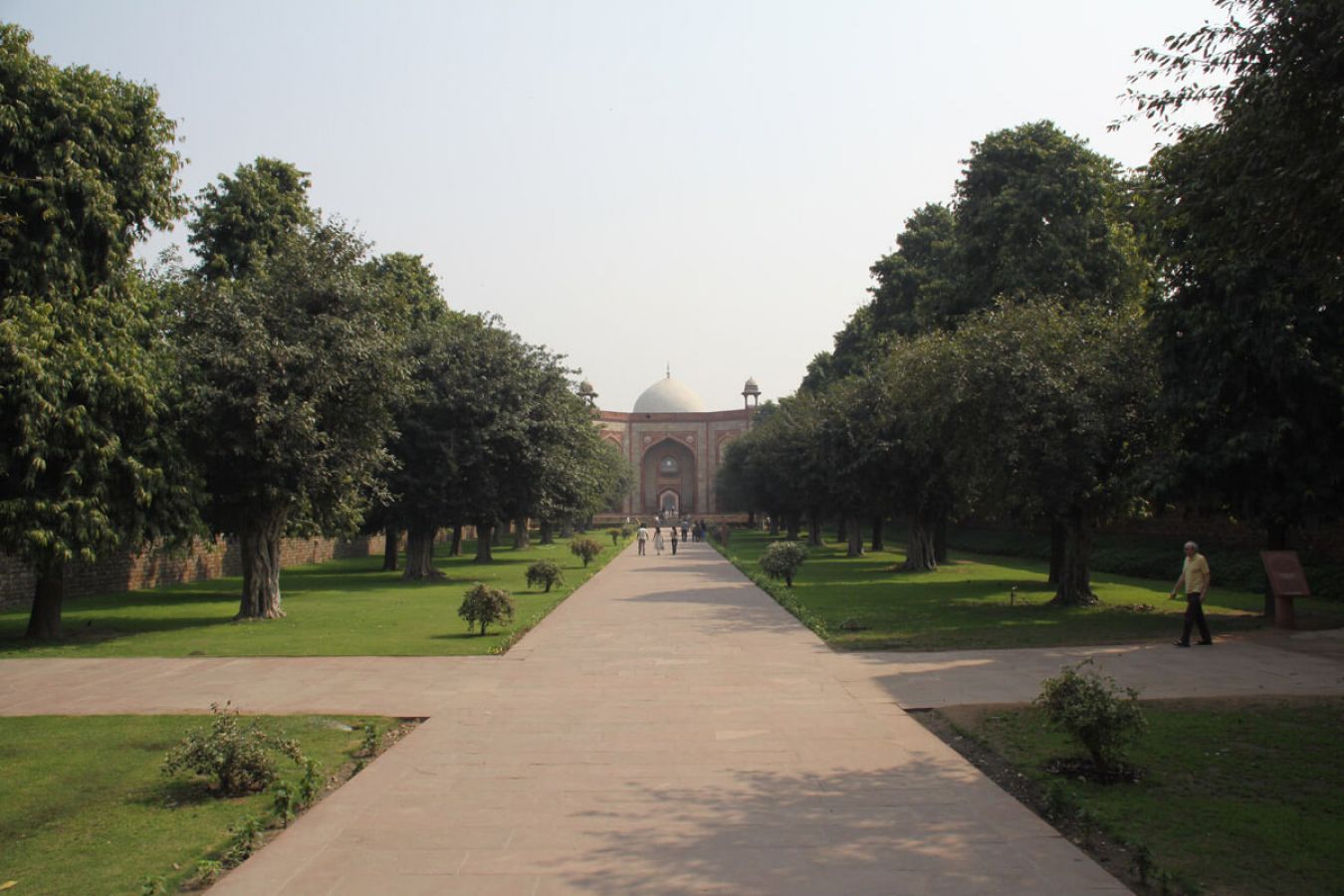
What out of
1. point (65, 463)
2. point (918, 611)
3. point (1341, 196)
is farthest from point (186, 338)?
point (1341, 196)

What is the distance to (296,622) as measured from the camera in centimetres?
1581

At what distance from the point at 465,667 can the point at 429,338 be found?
15.5m

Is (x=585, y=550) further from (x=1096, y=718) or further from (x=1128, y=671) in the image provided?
(x=1096, y=718)

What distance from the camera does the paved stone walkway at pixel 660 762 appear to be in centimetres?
451

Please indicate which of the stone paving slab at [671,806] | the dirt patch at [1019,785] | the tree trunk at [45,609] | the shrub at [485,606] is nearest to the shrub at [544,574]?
the shrub at [485,606]

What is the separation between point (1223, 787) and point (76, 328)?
13.4 metres

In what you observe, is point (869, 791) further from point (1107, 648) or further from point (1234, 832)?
point (1107, 648)

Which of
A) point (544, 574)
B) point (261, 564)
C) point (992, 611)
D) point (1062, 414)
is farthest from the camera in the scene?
point (544, 574)

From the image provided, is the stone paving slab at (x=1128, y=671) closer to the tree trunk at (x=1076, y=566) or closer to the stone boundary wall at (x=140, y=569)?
the tree trunk at (x=1076, y=566)

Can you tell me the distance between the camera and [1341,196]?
5.95 m

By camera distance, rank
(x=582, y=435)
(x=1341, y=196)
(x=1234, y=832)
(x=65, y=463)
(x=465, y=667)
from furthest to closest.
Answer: (x=582, y=435) → (x=65, y=463) → (x=465, y=667) → (x=1341, y=196) → (x=1234, y=832)

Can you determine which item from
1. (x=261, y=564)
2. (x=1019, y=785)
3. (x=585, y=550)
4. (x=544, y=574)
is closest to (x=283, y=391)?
(x=261, y=564)

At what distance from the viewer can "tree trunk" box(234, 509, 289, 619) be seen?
1658 cm

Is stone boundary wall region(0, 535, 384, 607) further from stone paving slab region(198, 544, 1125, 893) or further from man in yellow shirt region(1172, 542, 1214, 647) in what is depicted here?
man in yellow shirt region(1172, 542, 1214, 647)
